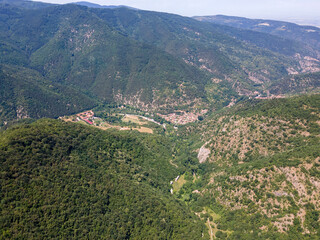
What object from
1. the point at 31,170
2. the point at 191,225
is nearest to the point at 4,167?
the point at 31,170

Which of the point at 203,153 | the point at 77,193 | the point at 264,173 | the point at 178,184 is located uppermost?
the point at 264,173

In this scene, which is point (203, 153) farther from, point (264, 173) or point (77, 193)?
point (77, 193)

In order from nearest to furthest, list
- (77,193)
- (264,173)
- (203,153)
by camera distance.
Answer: (77,193), (264,173), (203,153)

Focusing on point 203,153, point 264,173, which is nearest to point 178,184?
point 203,153

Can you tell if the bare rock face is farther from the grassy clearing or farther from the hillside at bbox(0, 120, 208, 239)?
the hillside at bbox(0, 120, 208, 239)

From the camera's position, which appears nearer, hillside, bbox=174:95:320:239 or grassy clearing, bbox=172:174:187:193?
hillside, bbox=174:95:320:239

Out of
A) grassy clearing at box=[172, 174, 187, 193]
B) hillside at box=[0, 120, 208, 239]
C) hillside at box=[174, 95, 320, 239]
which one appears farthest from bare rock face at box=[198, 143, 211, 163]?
hillside at box=[0, 120, 208, 239]

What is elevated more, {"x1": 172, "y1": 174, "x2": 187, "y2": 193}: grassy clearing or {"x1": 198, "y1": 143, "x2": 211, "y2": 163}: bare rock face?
{"x1": 198, "y1": 143, "x2": 211, "y2": 163}: bare rock face

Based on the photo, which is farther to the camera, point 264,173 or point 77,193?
point 264,173

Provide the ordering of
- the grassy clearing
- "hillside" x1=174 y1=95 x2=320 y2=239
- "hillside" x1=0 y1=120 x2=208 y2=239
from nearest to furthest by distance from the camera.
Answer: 1. "hillside" x1=0 y1=120 x2=208 y2=239
2. "hillside" x1=174 y1=95 x2=320 y2=239
3. the grassy clearing
